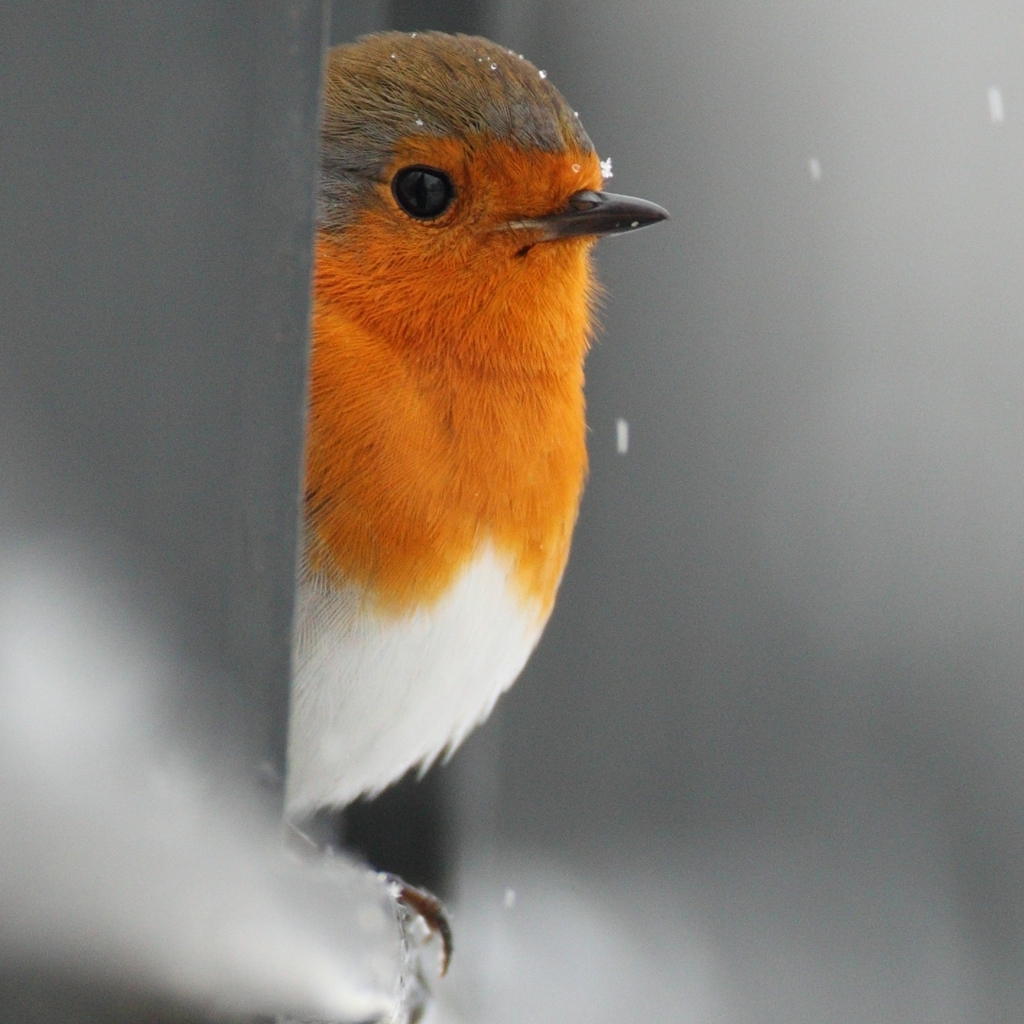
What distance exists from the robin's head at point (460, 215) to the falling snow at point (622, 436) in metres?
1.16

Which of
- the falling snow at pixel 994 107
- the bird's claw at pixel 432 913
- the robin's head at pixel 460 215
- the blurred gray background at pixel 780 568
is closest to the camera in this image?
the robin's head at pixel 460 215

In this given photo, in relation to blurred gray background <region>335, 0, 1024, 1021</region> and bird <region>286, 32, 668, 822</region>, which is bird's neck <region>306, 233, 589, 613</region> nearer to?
bird <region>286, 32, 668, 822</region>

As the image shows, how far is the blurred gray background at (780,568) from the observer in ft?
8.93

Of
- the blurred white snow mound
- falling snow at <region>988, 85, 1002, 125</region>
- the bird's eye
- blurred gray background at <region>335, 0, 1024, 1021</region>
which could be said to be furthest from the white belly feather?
falling snow at <region>988, 85, 1002, 125</region>

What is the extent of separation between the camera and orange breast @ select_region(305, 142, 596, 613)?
1.37 meters

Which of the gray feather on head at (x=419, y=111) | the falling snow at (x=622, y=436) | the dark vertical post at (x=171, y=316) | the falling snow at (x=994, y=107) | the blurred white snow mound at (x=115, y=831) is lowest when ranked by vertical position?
the falling snow at (x=622, y=436)

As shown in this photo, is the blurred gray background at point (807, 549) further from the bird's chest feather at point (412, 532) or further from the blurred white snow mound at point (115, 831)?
the blurred white snow mound at point (115, 831)

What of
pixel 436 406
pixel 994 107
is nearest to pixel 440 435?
pixel 436 406

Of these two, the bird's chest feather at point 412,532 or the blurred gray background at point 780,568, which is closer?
the bird's chest feather at point 412,532

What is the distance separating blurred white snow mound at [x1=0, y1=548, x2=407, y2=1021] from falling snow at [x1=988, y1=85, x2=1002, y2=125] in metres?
2.64

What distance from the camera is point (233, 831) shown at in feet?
2.13

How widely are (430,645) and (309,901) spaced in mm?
725

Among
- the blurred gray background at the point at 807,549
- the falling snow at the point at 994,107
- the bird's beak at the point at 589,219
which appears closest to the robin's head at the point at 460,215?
the bird's beak at the point at 589,219

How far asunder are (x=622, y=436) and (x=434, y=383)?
1.31m
